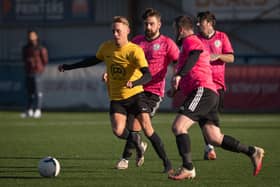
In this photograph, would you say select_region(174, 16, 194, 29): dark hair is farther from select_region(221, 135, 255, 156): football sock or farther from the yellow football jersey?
select_region(221, 135, 255, 156): football sock

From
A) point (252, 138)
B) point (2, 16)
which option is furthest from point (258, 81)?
point (2, 16)

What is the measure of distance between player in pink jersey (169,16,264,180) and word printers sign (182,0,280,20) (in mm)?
25033

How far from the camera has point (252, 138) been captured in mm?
18266

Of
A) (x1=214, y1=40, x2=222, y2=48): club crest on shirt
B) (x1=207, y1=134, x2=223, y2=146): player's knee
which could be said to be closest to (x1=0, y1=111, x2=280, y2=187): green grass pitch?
Result: (x1=207, y1=134, x2=223, y2=146): player's knee

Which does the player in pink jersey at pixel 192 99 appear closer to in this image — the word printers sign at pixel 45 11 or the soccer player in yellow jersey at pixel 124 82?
the soccer player in yellow jersey at pixel 124 82

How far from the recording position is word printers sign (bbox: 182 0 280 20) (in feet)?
119

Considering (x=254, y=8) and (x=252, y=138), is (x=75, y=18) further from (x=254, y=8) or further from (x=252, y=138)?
(x=252, y=138)

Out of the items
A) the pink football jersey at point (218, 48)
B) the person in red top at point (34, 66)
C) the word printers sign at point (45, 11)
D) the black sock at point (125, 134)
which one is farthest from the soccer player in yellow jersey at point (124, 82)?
the word printers sign at point (45, 11)

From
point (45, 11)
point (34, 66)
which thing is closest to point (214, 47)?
point (34, 66)

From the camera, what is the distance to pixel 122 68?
12523 millimetres

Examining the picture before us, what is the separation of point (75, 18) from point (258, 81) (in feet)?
43.0

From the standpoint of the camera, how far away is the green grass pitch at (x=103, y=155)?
37.7 ft

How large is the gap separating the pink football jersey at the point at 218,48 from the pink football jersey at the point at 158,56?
113 cm

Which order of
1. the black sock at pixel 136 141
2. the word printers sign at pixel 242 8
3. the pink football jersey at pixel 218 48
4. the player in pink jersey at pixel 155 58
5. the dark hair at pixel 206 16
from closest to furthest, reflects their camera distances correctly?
the black sock at pixel 136 141, the player in pink jersey at pixel 155 58, the dark hair at pixel 206 16, the pink football jersey at pixel 218 48, the word printers sign at pixel 242 8
